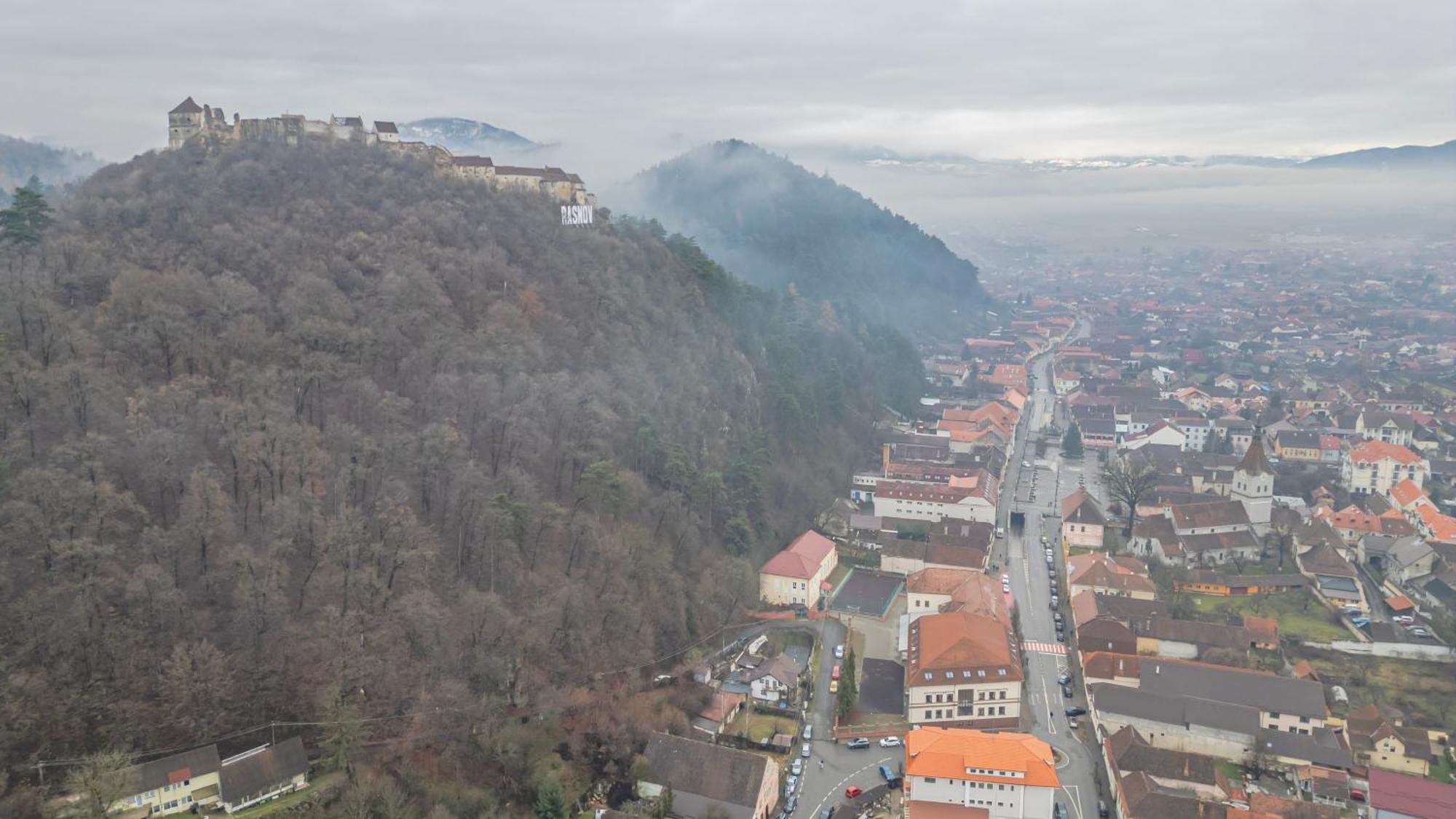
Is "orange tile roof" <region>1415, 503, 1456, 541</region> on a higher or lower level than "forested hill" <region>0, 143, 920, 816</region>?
lower

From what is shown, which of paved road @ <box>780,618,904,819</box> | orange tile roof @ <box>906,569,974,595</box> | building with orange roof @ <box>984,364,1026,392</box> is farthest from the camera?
building with orange roof @ <box>984,364,1026,392</box>

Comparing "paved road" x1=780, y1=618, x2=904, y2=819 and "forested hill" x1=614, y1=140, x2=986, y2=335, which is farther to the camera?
"forested hill" x1=614, y1=140, x2=986, y2=335

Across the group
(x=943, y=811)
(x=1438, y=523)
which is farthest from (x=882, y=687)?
(x=1438, y=523)

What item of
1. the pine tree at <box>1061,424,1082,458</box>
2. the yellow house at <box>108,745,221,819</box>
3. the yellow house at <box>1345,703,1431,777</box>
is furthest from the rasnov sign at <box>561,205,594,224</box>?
the yellow house at <box>1345,703,1431,777</box>

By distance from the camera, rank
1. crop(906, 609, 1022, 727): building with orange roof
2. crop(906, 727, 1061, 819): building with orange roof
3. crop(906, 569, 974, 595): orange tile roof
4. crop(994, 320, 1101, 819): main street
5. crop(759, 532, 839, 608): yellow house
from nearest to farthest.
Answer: crop(906, 727, 1061, 819): building with orange roof → crop(994, 320, 1101, 819): main street → crop(906, 609, 1022, 727): building with orange roof → crop(906, 569, 974, 595): orange tile roof → crop(759, 532, 839, 608): yellow house

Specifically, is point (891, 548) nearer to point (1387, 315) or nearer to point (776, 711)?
point (776, 711)

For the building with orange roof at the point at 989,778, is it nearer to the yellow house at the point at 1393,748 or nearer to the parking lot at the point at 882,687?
the parking lot at the point at 882,687

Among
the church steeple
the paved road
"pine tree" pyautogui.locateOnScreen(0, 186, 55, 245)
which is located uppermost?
"pine tree" pyautogui.locateOnScreen(0, 186, 55, 245)

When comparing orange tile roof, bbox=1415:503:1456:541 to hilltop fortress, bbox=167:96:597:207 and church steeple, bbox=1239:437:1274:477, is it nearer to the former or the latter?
church steeple, bbox=1239:437:1274:477
